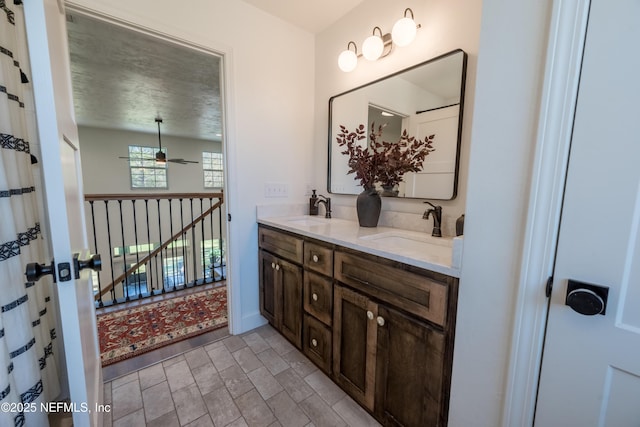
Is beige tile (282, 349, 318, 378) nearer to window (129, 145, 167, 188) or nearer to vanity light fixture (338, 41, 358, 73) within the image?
vanity light fixture (338, 41, 358, 73)

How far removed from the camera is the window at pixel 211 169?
6.98m

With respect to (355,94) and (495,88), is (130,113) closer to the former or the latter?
(355,94)

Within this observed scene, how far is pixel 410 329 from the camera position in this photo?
104 centimetres

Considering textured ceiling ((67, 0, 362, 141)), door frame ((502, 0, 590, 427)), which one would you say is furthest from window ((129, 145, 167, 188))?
door frame ((502, 0, 590, 427))

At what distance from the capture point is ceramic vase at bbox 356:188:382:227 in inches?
66.0

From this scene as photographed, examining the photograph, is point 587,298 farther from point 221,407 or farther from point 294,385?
point 221,407

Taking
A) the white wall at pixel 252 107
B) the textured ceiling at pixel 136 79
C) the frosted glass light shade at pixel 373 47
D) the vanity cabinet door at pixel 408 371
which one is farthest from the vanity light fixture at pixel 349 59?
the vanity cabinet door at pixel 408 371

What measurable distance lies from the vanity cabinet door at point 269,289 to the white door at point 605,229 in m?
1.54

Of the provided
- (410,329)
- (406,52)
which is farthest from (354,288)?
(406,52)

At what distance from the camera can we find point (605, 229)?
0.64m

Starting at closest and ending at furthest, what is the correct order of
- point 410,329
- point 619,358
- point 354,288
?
1. point 619,358
2. point 410,329
3. point 354,288

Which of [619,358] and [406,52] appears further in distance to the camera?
[406,52]

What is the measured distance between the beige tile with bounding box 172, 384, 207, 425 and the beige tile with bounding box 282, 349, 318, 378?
0.54 m

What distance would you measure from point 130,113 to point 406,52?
4851mm
